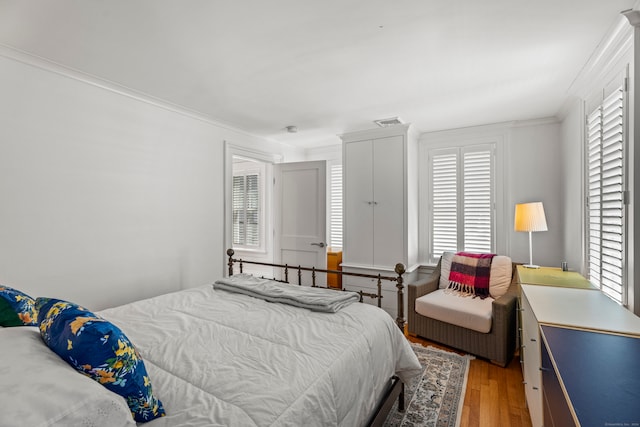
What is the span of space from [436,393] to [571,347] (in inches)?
54.1

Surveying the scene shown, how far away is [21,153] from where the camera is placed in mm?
2207

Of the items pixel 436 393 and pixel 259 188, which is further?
pixel 259 188

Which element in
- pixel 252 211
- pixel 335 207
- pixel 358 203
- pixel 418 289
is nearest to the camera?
pixel 418 289

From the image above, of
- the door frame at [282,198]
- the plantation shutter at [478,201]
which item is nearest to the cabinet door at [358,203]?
the door frame at [282,198]

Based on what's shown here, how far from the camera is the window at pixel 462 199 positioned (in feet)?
13.0

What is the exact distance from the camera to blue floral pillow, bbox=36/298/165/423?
3.02 feet

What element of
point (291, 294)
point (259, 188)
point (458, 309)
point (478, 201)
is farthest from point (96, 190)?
point (478, 201)

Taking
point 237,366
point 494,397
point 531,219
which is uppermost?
point 531,219

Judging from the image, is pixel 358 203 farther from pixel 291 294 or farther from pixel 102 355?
pixel 102 355

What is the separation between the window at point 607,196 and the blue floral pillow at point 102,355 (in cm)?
258

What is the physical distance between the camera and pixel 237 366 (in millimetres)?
1332

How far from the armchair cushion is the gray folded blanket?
1312 millimetres

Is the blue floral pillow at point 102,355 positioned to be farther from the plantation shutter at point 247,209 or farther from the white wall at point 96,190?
the plantation shutter at point 247,209

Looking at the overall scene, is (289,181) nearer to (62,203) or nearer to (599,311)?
(62,203)
